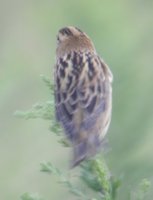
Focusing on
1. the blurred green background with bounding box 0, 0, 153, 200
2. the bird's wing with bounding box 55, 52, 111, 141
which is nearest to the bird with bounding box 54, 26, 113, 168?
the bird's wing with bounding box 55, 52, 111, 141

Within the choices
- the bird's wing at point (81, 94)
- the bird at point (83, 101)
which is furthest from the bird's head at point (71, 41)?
the bird's wing at point (81, 94)

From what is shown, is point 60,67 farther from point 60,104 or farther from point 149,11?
point 149,11

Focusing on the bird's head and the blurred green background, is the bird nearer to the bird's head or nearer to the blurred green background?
the bird's head

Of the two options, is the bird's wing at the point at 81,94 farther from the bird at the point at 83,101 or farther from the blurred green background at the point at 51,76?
the blurred green background at the point at 51,76

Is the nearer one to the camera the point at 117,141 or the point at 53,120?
the point at 53,120

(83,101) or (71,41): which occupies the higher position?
(71,41)

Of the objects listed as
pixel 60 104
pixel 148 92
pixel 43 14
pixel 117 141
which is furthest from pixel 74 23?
pixel 60 104

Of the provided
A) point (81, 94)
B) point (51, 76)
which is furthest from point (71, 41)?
point (51, 76)

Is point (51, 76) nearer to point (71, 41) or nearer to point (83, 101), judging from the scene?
point (71, 41)
